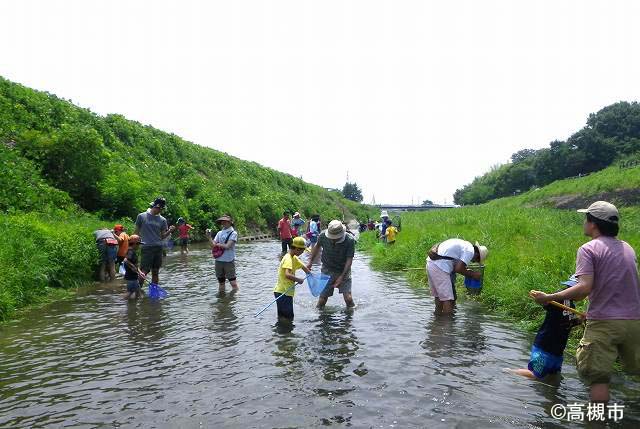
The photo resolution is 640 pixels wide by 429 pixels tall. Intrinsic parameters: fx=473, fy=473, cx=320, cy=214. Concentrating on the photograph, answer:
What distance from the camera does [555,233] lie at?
52.4 ft

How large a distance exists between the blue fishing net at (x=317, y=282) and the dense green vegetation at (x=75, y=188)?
17.4 ft

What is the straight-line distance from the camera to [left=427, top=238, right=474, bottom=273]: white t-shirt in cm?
782

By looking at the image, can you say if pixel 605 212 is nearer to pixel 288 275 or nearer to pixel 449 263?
pixel 449 263

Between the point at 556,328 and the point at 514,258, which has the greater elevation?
the point at 514,258

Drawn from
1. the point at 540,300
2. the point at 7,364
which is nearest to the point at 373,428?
the point at 540,300

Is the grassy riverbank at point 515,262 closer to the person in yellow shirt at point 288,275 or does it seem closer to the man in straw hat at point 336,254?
the man in straw hat at point 336,254

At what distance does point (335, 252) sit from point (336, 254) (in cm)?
5

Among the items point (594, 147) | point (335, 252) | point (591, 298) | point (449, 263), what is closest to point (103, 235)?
point (335, 252)

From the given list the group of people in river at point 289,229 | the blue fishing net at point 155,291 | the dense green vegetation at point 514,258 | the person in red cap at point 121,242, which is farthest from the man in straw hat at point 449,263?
the group of people in river at point 289,229

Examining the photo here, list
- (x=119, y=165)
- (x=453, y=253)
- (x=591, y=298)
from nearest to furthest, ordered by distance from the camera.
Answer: (x=591, y=298)
(x=453, y=253)
(x=119, y=165)

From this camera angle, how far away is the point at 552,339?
5.16 meters

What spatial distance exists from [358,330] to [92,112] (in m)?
28.7

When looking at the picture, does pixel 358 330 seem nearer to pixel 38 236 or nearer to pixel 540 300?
pixel 540 300

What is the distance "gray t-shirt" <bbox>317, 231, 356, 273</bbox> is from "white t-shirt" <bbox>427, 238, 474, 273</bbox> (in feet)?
5.01
